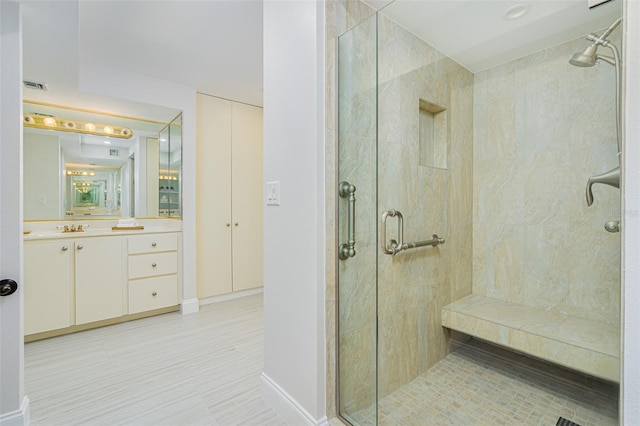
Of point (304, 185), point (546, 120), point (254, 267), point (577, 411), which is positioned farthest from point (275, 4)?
point (254, 267)

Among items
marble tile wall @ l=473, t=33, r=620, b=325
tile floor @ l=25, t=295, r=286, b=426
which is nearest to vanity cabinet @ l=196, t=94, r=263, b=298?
tile floor @ l=25, t=295, r=286, b=426

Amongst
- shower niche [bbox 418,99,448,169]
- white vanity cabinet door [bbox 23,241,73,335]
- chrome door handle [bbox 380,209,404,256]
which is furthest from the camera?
white vanity cabinet door [bbox 23,241,73,335]

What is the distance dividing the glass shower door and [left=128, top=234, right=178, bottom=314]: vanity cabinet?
93.0 inches

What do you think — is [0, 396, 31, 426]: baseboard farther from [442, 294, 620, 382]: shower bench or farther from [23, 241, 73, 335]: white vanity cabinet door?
[442, 294, 620, 382]: shower bench

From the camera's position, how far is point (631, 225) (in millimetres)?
676

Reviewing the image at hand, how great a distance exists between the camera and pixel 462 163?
6.40 ft

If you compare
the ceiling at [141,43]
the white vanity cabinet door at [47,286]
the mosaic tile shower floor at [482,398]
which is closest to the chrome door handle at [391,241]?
the mosaic tile shower floor at [482,398]

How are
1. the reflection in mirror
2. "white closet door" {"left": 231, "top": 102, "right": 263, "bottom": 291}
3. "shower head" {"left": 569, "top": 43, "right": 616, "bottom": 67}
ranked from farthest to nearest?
"white closet door" {"left": 231, "top": 102, "right": 263, "bottom": 291} < the reflection in mirror < "shower head" {"left": 569, "top": 43, "right": 616, "bottom": 67}

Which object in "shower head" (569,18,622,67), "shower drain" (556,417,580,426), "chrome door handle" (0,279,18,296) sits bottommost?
"shower drain" (556,417,580,426)

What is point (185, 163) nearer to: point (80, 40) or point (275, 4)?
point (80, 40)

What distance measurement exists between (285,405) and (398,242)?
42.1 inches

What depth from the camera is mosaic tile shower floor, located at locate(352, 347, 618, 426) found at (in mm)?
1372

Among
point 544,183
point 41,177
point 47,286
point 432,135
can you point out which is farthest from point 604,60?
point 41,177

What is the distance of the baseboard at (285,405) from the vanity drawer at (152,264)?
1.91 metres
